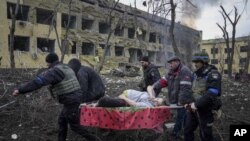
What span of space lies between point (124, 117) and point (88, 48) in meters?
28.2

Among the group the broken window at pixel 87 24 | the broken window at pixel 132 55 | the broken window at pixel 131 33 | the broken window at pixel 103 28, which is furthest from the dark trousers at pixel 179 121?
the broken window at pixel 131 33

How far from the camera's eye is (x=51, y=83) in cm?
514

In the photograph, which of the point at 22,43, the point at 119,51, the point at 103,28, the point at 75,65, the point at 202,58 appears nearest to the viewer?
the point at 202,58

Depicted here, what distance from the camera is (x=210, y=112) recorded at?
4.97m

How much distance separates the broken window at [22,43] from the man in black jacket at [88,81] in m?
21.9

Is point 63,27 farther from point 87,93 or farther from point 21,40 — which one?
point 87,93

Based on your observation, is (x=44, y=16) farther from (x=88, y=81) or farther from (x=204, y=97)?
(x=204, y=97)

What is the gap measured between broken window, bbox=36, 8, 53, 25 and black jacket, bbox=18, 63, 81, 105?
2457 centimetres

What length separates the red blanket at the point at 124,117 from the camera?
575 cm

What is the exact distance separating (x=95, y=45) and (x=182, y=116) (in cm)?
2696

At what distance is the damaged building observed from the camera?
2566 centimetres

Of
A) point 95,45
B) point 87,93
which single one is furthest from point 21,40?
point 87,93

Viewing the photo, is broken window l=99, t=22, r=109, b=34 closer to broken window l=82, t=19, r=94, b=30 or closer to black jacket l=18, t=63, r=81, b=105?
broken window l=82, t=19, r=94, b=30

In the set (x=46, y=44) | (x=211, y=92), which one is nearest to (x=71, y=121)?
(x=211, y=92)
